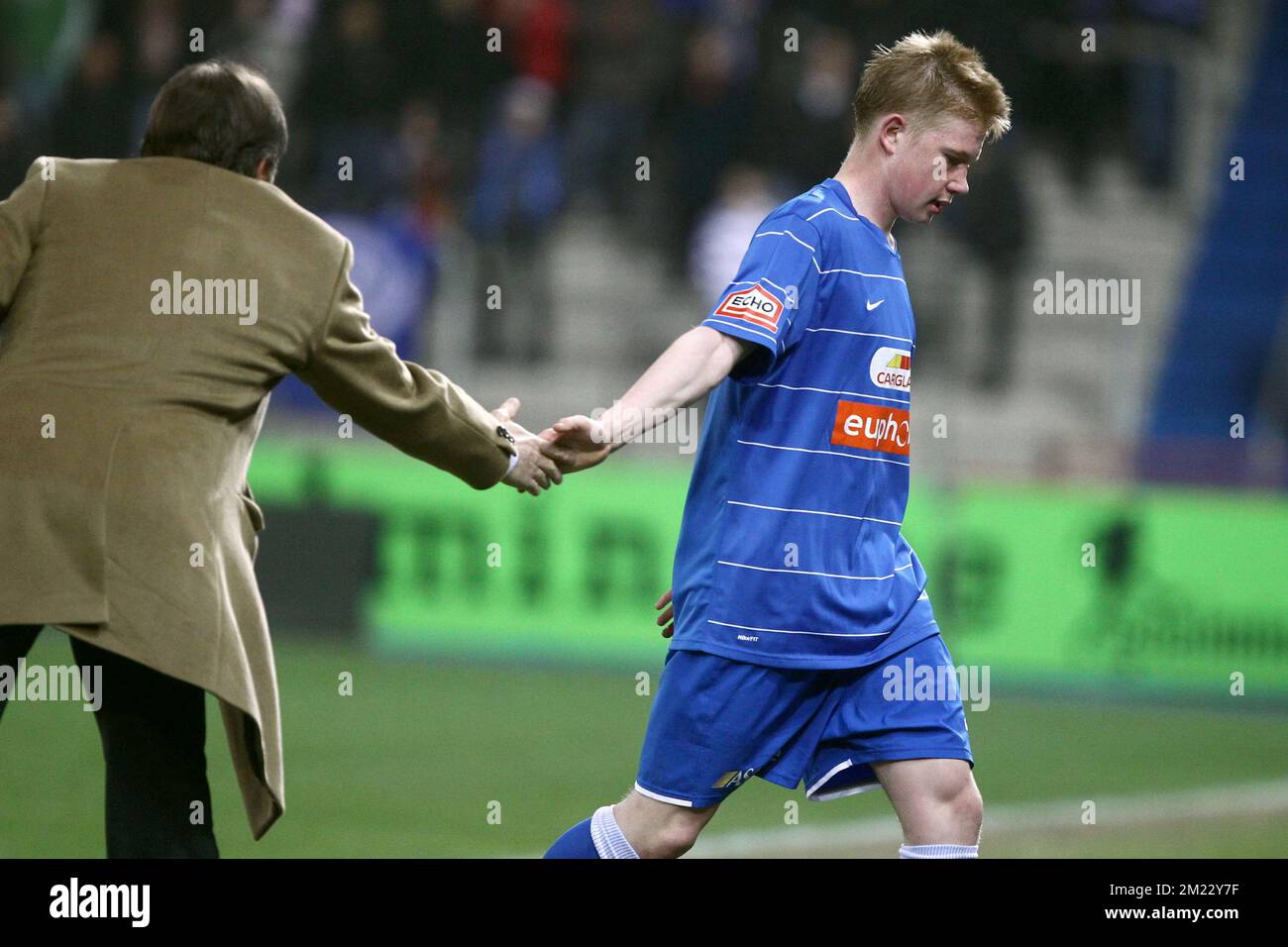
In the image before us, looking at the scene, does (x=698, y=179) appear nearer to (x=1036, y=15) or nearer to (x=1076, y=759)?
(x=1036, y=15)

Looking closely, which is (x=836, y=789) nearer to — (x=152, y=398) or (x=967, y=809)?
(x=967, y=809)

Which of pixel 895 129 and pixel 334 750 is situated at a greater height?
pixel 895 129

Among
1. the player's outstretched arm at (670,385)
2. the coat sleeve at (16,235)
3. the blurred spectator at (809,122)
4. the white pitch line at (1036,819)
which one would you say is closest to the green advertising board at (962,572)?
the white pitch line at (1036,819)

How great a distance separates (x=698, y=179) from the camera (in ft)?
49.1

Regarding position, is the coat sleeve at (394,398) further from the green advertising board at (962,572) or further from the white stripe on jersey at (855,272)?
the green advertising board at (962,572)

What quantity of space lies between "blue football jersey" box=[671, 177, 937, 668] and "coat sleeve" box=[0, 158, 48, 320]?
4.98ft

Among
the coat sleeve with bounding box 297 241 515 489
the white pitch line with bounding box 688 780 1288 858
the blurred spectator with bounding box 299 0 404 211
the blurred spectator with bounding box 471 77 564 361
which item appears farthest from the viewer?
the blurred spectator with bounding box 299 0 404 211

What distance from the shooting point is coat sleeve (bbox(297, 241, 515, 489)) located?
402 centimetres

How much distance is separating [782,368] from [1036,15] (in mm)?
12806

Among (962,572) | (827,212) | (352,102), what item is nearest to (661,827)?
(827,212)

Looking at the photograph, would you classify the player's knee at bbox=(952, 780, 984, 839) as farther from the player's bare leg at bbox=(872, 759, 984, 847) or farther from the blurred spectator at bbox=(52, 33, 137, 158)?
the blurred spectator at bbox=(52, 33, 137, 158)

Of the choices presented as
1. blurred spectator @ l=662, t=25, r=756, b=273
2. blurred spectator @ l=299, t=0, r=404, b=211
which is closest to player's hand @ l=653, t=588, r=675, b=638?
blurred spectator @ l=662, t=25, r=756, b=273

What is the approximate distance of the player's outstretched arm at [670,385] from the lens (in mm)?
4020
